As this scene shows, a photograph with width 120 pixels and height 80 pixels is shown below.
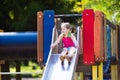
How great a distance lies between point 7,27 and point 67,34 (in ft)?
21.7

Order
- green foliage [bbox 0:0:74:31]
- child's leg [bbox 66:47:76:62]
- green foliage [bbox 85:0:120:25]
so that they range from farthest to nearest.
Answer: green foliage [bbox 0:0:74:31]
green foliage [bbox 85:0:120:25]
child's leg [bbox 66:47:76:62]

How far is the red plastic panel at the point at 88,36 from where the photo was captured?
285 inches

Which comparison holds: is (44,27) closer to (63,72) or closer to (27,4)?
(63,72)

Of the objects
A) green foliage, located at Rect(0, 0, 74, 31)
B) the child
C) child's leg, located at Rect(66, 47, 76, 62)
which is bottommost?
child's leg, located at Rect(66, 47, 76, 62)

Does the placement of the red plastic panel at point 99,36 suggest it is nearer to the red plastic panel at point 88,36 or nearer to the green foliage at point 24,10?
the red plastic panel at point 88,36

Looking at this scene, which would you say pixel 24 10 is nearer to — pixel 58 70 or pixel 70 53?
pixel 70 53

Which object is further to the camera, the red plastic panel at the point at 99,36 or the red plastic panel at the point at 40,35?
the red plastic panel at the point at 40,35

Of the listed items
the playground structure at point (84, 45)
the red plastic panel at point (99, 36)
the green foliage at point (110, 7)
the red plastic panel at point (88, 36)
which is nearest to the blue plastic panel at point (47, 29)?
the playground structure at point (84, 45)

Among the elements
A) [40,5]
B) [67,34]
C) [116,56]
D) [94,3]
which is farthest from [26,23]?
[67,34]

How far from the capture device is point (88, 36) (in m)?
7.27

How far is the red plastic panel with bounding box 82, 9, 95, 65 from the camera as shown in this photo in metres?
7.23

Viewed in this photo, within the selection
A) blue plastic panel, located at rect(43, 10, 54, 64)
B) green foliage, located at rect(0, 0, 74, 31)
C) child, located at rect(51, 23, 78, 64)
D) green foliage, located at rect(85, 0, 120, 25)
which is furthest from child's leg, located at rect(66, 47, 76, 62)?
green foliage, located at rect(0, 0, 74, 31)

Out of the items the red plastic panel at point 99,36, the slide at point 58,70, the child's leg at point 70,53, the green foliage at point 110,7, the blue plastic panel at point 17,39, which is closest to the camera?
the slide at point 58,70

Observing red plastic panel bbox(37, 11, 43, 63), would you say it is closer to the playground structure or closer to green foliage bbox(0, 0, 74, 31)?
the playground structure
